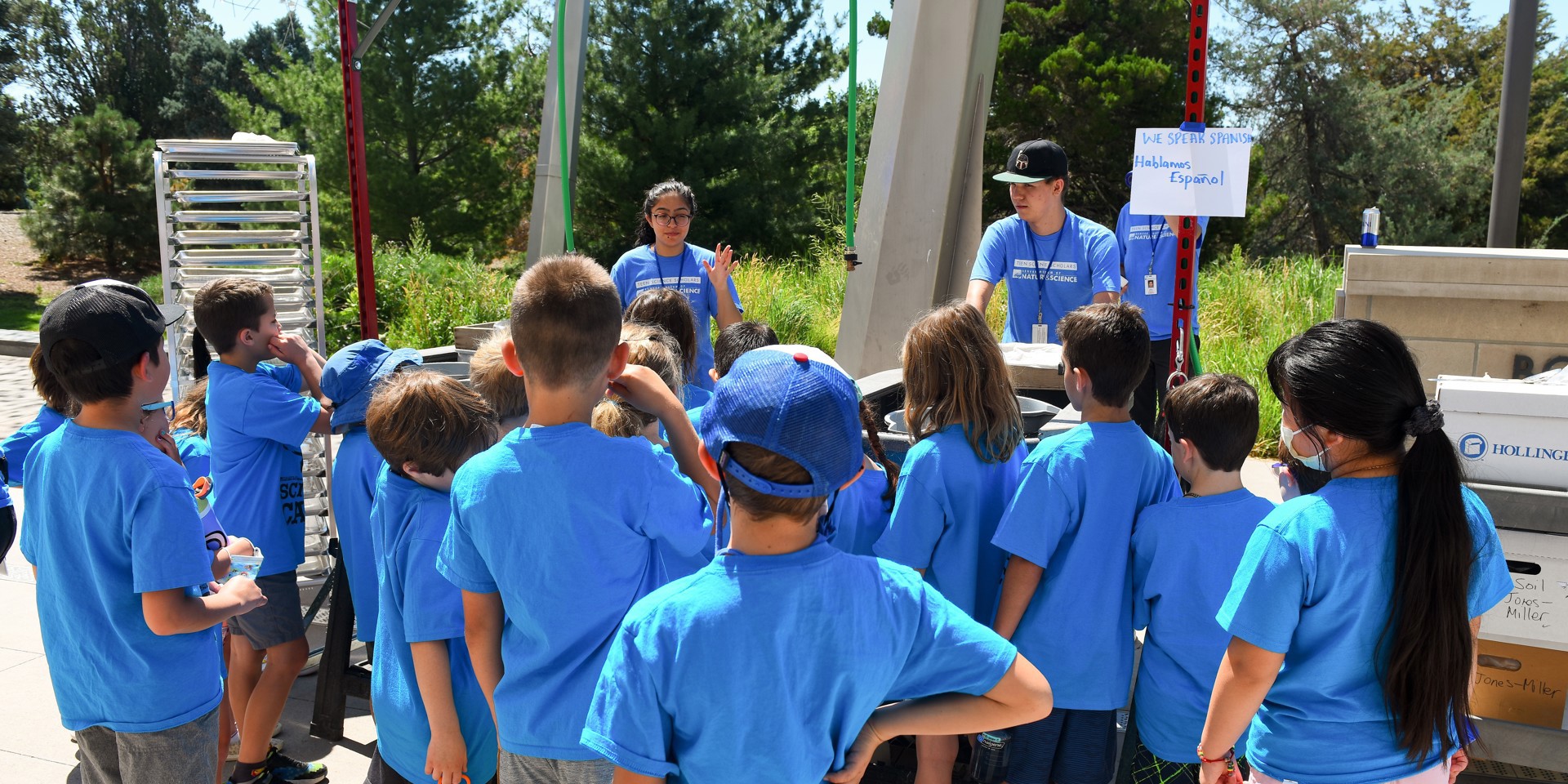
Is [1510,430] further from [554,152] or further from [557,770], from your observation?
[554,152]

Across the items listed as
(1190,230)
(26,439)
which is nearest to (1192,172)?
(1190,230)

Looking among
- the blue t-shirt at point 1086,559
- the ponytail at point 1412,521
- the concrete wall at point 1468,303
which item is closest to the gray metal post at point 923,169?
the concrete wall at point 1468,303

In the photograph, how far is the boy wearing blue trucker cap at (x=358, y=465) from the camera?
332 cm

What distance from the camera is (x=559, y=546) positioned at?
7.04 feet

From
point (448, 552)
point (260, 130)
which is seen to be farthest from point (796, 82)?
point (448, 552)

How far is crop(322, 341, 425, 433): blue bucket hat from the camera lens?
11.0ft

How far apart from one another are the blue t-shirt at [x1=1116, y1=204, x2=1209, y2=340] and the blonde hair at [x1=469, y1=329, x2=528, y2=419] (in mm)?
4177

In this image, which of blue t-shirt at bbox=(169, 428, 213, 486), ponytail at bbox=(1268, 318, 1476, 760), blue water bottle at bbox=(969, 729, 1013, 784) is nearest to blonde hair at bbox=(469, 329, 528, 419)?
blue t-shirt at bbox=(169, 428, 213, 486)

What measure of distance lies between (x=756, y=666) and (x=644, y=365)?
1333 mm

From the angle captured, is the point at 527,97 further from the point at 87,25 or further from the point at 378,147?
the point at 87,25

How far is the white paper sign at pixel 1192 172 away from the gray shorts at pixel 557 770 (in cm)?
272

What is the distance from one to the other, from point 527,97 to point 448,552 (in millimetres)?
26351

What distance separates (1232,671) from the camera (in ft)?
7.13

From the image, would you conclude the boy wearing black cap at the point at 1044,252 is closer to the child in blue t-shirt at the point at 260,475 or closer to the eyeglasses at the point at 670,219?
the eyeglasses at the point at 670,219
